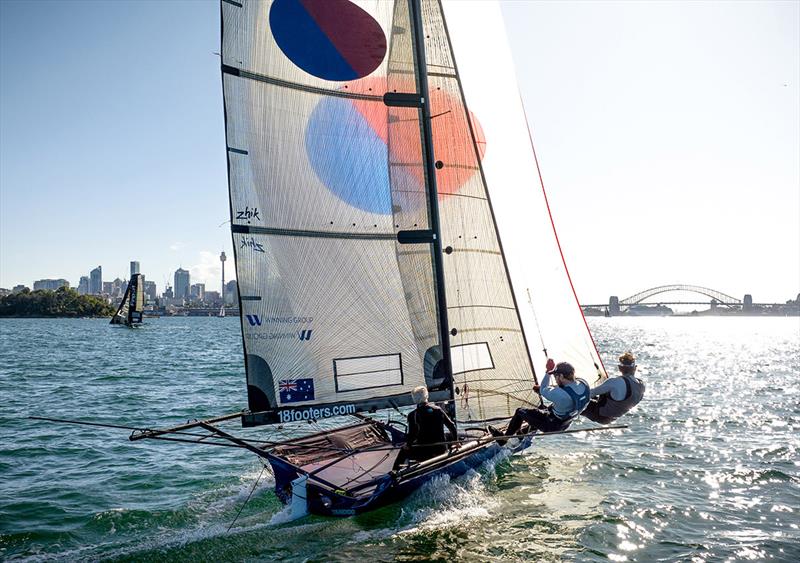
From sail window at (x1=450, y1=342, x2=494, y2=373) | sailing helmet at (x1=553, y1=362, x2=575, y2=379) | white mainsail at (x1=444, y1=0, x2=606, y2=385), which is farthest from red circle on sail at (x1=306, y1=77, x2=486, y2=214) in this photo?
sailing helmet at (x1=553, y1=362, x2=575, y2=379)

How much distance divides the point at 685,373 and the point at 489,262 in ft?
84.3

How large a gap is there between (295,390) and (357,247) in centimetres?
247

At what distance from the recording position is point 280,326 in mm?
9414

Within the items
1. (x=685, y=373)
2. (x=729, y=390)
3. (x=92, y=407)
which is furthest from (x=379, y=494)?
(x=685, y=373)

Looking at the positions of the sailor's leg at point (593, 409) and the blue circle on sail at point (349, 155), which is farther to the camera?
the sailor's leg at point (593, 409)

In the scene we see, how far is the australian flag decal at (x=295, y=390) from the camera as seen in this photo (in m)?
9.38

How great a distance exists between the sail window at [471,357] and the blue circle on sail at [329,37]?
512 cm

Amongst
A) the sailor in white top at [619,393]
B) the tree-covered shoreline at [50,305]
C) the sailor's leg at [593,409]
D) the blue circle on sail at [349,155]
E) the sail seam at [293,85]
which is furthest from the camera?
the tree-covered shoreline at [50,305]

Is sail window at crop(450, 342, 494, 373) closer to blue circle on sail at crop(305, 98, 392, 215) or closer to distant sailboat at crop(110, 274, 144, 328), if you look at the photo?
blue circle on sail at crop(305, 98, 392, 215)

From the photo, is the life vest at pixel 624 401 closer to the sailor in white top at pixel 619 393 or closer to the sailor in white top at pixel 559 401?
A: the sailor in white top at pixel 619 393

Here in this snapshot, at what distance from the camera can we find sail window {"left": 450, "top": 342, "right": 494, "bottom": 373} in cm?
1117

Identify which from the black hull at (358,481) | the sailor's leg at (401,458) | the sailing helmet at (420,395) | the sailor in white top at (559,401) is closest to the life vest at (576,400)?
the sailor in white top at (559,401)

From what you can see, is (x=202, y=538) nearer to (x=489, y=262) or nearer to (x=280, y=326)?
(x=280, y=326)

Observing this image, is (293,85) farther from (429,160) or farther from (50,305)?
(50,305)
